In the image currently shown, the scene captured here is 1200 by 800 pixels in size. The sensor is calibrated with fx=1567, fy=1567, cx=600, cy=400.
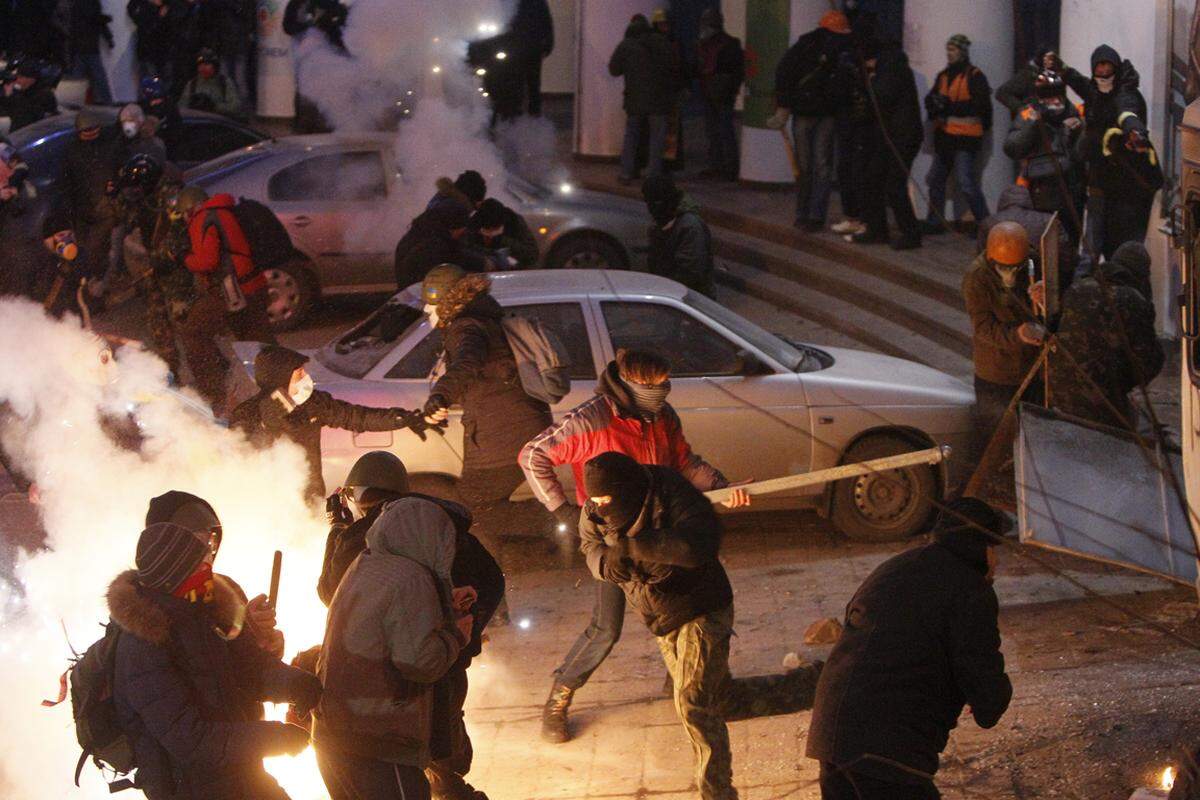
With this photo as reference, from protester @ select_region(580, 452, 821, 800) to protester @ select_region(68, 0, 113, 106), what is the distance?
17.6 m

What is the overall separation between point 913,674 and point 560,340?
479 cm

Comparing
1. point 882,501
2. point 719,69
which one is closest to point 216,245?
point 882,501

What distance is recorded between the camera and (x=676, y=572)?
597cm

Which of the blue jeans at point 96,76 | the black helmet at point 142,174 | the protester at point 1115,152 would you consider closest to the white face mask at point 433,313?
the black helmet at point 142,174

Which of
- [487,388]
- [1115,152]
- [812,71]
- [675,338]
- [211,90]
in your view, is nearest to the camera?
[487,388]

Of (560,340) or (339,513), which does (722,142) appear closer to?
(560,340)

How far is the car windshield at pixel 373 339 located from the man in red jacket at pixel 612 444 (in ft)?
8.64

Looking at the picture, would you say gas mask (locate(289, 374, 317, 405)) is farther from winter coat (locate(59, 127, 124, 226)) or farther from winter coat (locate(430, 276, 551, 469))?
winter coat (locate(59, 127, 124, 226))

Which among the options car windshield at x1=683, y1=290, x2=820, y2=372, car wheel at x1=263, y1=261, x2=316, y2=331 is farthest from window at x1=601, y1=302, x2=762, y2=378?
car wheel at x1=263, y1=261, x2=316, y2=331

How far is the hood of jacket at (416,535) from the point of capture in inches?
205

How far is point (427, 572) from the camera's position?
17.1 feet

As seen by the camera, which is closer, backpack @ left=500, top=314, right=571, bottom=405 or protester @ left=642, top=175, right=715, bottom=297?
backpack @ left=500, top=314, right=571, bottom=405

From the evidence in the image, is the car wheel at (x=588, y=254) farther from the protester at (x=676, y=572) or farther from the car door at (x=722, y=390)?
the protester at (x=676, y=572)

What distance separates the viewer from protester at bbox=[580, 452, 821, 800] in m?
5.87
